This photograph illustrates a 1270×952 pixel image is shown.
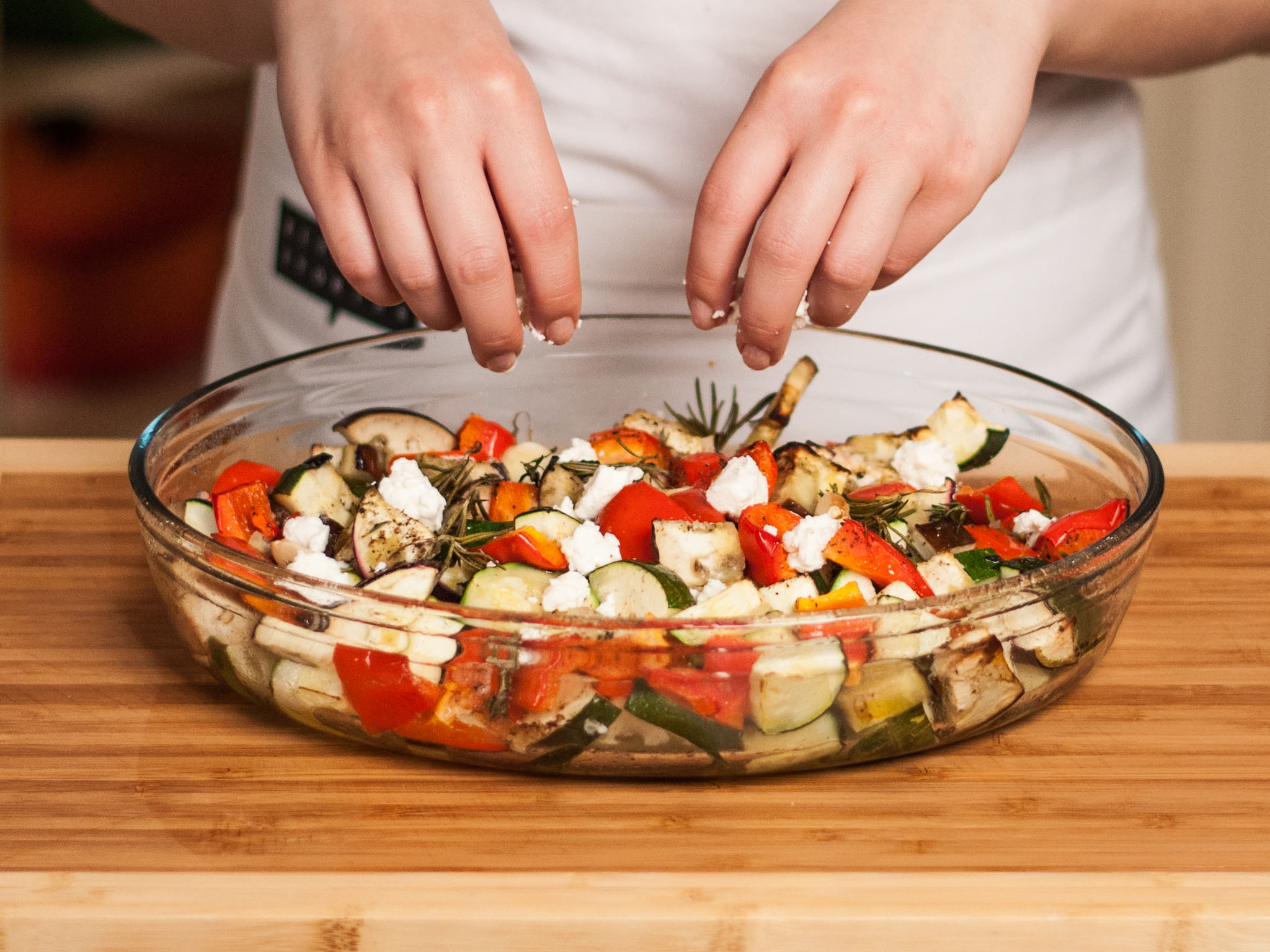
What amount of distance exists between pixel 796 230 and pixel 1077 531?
0.34m

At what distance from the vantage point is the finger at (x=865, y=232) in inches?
37.3

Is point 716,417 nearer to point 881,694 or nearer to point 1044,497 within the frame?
point 1044,497

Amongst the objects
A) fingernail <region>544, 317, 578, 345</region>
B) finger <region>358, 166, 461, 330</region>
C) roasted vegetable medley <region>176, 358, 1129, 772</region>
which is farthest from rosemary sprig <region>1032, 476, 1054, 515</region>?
finger <region>358, 166, 461, 330</region>

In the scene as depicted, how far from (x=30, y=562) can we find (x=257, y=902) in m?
0.58

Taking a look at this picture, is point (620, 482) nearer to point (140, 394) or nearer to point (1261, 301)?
point (1261, 301)

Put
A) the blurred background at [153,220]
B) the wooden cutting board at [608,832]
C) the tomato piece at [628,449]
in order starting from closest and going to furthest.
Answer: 1. the wooden cutting board at [608,832]
2. the tomato piece at [628,449]
3. the blurred background at [153,220]

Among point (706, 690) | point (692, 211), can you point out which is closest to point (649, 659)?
point (706, 690)

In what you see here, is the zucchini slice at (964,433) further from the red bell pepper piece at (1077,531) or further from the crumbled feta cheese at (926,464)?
the red bell pepper piece at (1077,531)

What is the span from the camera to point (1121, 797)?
0.85m

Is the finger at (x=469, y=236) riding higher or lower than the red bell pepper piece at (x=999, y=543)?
higher

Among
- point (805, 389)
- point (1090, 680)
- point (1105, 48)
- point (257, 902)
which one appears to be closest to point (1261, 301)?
point (1105, 48)

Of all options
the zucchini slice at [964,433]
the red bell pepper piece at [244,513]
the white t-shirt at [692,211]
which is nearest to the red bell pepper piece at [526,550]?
the red bell pepper piece at [244,513]

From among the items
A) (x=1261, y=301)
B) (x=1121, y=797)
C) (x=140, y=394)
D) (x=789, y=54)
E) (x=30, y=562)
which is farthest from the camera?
(x=140, y=394)

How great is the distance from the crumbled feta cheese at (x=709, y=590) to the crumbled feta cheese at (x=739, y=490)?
0.09m
